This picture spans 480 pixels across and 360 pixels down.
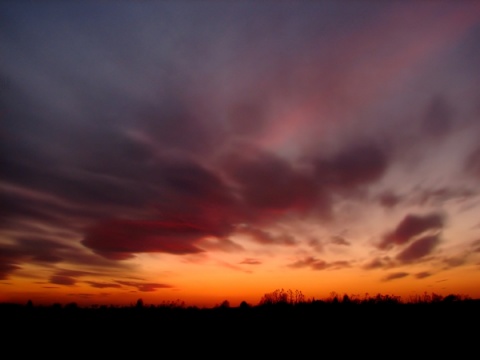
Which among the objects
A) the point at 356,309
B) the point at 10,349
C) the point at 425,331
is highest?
the point at 356,309

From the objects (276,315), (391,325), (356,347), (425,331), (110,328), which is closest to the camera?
(356,347)

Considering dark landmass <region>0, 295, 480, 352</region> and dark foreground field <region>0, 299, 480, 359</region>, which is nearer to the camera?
dark foreground field <region>0, 299, 480, 359</region>

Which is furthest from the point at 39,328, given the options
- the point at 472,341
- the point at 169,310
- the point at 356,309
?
the point at 472,341

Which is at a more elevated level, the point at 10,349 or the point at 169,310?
the point at 169,310

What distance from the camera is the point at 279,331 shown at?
Answer: 49.1 ft

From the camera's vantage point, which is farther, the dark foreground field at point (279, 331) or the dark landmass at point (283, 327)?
the dark landmass at point (283, 327)

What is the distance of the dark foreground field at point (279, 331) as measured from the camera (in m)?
12.8

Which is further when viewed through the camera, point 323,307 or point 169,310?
point 169,310

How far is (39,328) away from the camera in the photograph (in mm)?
16453

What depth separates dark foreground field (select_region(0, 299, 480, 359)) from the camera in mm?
12812

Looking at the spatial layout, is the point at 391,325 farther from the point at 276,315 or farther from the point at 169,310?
the point at 169,310

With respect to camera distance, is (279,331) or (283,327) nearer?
(279,331)

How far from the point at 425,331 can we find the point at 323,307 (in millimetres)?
6516

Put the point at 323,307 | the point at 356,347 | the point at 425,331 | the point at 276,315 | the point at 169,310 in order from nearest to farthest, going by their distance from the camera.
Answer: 1. the point at 356,347
2. the point at 425,331
3. the point at 276,315
4. the point at 323,307
5. the point at 169,310
